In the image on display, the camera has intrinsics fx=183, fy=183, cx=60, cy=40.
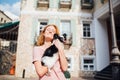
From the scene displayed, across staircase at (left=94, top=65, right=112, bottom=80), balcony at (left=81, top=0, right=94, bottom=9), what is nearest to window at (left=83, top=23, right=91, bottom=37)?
balcony at (left=81, top=0, right=94, bottom=9)

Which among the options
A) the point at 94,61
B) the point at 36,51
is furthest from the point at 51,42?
the point at 94,61

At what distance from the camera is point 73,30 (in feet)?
49.4

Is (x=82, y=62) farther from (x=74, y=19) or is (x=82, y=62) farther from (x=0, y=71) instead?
(x=0, y=71)

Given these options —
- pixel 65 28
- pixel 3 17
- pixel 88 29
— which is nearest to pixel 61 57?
pixel 65 28

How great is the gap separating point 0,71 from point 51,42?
16.1 meters

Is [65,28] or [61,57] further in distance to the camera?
[65,28]

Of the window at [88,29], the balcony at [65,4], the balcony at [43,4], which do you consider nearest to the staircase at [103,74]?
the window at [88,29]

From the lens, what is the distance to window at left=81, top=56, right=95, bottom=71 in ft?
48.4

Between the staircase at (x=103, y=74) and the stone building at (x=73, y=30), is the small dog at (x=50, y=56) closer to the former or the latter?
the staircase at (x=103, y=74)

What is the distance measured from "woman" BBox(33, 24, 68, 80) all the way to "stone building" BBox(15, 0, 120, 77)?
12483mm

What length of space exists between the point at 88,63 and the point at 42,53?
44.1 ft

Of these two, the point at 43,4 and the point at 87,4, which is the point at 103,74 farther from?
the point at 43,4

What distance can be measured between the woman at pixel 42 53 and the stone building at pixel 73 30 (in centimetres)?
1248

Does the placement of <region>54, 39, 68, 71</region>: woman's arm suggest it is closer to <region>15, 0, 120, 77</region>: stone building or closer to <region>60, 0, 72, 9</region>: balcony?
<region>15, 0, 120, 77</region>: stone building
